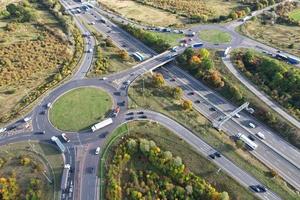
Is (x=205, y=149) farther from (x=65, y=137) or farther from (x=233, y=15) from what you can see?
(x=233, y=15)

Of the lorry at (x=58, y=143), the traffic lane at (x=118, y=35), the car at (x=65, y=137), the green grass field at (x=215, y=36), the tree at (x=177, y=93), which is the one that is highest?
the green grass field at (x=215, y=36)

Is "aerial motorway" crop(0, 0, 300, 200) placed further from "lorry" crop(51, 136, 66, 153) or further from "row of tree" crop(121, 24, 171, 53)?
"row of tree" crop(121, 24, 171, 53)

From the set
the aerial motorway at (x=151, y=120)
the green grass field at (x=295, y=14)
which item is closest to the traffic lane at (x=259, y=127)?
the aerial motorway at (x=151, y=120)

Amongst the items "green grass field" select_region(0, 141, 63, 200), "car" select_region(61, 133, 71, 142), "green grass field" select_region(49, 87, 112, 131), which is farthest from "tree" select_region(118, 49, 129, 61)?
"green grass field" select_region(0, 141, 63, 200)

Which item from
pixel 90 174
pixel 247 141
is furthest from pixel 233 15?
pixel 90 174

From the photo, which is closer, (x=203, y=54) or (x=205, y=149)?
(x=205, y=149)

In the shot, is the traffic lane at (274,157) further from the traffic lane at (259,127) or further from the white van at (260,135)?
the white van at (260,135)
